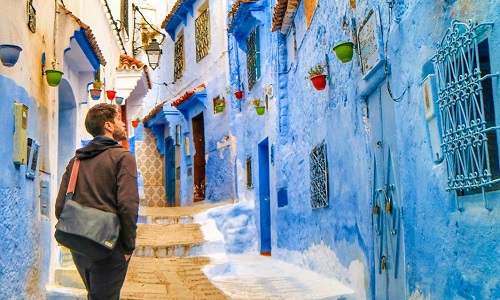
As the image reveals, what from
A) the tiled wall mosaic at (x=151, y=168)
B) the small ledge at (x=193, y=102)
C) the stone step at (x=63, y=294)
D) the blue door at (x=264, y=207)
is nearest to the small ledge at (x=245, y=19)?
the blue door at (x=264, y=207)

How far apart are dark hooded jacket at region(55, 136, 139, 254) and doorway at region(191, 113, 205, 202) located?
42.9 ft

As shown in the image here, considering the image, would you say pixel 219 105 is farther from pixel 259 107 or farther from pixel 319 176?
pixel 319 176

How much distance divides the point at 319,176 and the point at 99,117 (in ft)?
15.2

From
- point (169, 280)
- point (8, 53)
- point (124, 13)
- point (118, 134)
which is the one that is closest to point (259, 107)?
point (169, 280)

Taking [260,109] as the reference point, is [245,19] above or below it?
above

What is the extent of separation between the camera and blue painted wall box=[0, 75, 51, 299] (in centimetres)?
512

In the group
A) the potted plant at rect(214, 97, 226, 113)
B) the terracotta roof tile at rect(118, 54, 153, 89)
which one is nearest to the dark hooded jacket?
the terracotta roof tile at rect(118, 54, 153, 89)

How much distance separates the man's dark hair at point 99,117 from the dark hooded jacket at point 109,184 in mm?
64

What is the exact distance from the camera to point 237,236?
12219 mm

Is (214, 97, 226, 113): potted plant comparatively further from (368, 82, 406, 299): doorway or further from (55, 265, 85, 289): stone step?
(368, 82, 406, 299): doorway

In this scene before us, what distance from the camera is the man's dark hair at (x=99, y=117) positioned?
3725 millimetres

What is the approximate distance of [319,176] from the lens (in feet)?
26.0

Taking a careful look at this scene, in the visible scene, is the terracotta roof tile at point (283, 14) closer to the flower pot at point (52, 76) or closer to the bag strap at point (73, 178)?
the flower pot at point (52, 76)

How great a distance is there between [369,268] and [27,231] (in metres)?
3.34
